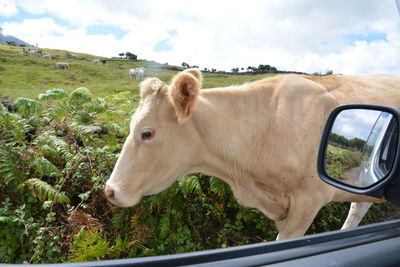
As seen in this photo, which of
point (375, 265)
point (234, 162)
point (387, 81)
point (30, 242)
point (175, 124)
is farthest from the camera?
point (387, 81)

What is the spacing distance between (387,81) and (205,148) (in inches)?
95.0

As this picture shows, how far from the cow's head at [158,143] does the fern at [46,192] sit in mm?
1079

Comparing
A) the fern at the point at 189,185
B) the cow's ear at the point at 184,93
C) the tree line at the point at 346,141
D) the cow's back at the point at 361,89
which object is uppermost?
the cow's back at the point at 361,89

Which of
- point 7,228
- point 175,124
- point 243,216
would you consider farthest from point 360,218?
Result: point 7,228

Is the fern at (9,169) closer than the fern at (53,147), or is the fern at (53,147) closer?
the fern at (9,169)

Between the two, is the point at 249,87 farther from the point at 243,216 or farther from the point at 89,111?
the point at 89,111

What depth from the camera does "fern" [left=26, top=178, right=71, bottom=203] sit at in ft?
10.4

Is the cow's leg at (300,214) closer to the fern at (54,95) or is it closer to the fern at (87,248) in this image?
the fern at (87,248)

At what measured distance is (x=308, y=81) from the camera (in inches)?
115

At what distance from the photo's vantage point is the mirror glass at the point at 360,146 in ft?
5.09

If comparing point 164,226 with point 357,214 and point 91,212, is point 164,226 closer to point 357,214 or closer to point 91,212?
point 91,212

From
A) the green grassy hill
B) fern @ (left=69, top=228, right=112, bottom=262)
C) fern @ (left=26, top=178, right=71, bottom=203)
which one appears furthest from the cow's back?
the green grassy hill

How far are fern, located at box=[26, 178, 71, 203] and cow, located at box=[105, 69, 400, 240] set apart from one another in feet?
3.57

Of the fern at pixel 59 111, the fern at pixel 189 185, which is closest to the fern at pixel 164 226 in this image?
the fern at pixel 189 185
